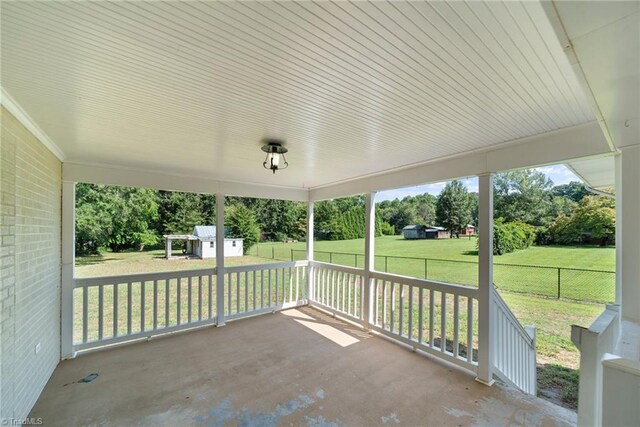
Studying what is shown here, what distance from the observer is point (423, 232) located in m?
10.9

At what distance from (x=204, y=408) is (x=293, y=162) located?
2.62 metres

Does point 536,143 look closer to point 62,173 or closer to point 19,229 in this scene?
point 19,229

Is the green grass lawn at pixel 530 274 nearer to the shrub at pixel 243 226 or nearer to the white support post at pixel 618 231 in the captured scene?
the shrub at pixel 243 226

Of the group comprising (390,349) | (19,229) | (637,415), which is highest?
(19,229)

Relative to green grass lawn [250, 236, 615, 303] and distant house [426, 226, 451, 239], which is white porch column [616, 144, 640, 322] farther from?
distant house [426, 226, 451, 239]

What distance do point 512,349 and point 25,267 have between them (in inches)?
191

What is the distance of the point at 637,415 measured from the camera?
986 mm

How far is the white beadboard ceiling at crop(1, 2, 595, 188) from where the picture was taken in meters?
1.05

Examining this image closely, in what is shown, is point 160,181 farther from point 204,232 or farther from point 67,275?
point 204,232

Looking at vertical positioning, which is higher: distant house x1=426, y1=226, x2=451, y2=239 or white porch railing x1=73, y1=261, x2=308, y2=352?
distant house x1=426, y1=226, x2=451, y2=239

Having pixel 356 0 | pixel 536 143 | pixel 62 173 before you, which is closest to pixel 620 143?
pixel 536 143

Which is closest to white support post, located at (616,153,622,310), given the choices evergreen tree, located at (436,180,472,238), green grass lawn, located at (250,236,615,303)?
green grass lawn, located at (250,236,615,303)

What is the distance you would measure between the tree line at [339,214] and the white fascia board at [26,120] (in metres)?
3.65

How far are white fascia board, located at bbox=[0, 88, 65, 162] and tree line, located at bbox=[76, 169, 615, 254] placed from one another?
3.65m
